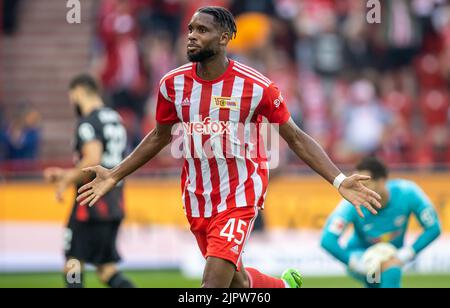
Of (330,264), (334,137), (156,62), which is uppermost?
(156,62)

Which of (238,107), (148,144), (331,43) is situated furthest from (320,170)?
(331,43)

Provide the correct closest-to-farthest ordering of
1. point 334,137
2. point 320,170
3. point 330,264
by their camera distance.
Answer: point 320,170 < point 330,264 < point 334,137

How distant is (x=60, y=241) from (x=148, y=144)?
695cm

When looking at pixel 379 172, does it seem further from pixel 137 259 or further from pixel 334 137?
pixel 334 137

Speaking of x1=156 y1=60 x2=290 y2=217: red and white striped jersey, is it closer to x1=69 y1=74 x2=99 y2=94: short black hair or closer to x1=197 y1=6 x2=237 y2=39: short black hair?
x1=197 y1=6 x2=237 y2=39: short black hair

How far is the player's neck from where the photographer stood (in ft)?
24.9

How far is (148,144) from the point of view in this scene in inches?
310

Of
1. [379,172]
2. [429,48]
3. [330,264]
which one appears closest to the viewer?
[379,172]

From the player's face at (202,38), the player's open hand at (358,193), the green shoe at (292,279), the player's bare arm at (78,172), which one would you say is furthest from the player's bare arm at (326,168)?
the player's bare arm at (78,172)

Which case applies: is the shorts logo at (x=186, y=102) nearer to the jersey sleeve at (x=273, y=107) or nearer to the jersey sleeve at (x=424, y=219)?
the jersey sleeve at (x=273, y=107)

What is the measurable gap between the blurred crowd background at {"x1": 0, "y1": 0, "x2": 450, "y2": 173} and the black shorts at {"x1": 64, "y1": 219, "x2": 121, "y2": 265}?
20.8 feet

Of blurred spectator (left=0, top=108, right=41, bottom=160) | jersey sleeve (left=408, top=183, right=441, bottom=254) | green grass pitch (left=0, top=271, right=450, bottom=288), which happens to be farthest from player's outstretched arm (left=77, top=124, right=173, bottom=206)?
blurred spectator (left=0, top=108, right=41, bottom=160)

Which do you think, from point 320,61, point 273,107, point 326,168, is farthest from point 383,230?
point 320,61

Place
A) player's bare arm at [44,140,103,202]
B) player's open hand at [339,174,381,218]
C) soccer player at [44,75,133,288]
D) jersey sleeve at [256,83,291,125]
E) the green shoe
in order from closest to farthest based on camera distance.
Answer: player's open hand at [339,174,381,218] → jersey sleeve at [256,83,291,125] → the green shoe → player's bare arm at [44,140,103,202] → soccer player at [44,75,133,288]
